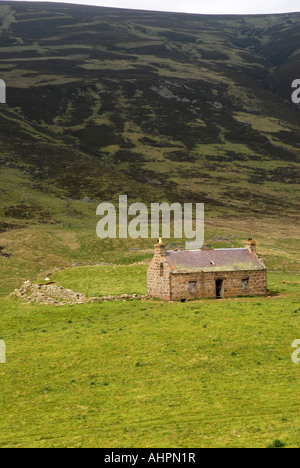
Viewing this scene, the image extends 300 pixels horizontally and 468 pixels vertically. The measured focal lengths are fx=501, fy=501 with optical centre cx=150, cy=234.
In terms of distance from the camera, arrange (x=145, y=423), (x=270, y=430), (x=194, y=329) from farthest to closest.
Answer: (x=194, y=329), (x=145, y=423), (x=270, y=430)

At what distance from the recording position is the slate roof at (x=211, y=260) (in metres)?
49.3

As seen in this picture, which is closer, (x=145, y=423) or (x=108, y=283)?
(x=145, y=423)

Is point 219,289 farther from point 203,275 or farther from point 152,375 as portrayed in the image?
point 152,375

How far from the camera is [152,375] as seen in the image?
31.1 m

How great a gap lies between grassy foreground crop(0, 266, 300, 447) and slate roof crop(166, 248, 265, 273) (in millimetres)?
3858

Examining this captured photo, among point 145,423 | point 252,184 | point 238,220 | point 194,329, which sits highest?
point 252,184

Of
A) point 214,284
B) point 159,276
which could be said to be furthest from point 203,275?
point 159,276

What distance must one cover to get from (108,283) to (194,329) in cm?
2007

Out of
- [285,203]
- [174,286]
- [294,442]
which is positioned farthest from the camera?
[285,203]

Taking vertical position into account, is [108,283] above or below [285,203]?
below

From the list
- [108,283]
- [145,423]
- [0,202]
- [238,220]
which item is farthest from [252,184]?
[145,423]

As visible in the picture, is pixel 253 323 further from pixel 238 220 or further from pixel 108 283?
pixel 238 220

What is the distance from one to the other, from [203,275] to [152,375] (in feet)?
63.5

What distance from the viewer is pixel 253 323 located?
39.0 meters
